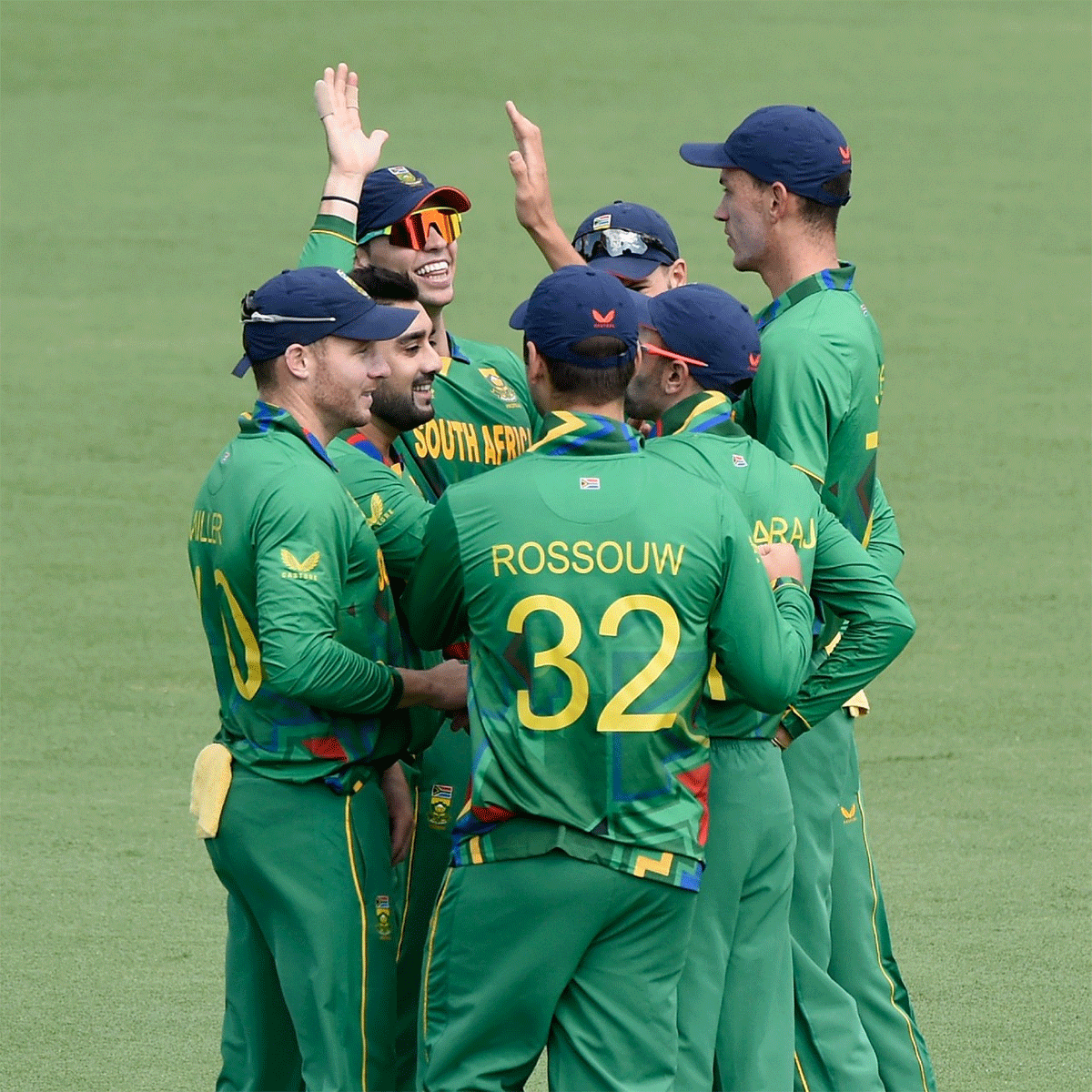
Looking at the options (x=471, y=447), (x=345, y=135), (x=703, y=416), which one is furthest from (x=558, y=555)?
(x=345, y=135)

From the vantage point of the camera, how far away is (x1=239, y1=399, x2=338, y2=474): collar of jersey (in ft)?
13.1

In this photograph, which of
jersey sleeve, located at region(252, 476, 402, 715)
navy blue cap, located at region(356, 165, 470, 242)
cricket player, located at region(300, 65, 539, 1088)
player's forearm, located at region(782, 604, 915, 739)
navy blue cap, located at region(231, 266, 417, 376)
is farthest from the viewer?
navy blue cap, located at region(356, 165, 470, 242)

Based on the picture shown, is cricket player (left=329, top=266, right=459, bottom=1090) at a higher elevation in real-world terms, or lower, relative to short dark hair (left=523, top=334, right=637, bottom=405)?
lower

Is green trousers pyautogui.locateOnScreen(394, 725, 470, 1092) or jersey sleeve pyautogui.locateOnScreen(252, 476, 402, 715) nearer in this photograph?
jersey sleeve pyautogui.locateOnScreen(252, 476, 402, 715)

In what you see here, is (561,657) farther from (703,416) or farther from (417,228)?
(417,228)

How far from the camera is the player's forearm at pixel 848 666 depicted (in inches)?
164

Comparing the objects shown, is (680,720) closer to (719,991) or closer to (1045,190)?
(719,991)

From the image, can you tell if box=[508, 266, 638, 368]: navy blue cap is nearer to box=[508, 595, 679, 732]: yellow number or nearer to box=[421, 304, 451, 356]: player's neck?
box=[508, 595, 679, 732]: yellow number

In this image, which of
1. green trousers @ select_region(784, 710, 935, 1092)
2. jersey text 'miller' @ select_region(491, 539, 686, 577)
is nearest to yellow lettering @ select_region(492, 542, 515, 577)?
jersey text 'miller' @ select_region(491, 539, 686, 577)

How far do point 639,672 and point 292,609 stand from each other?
27.8 inches

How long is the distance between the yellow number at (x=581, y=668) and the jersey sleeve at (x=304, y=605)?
1.48ft

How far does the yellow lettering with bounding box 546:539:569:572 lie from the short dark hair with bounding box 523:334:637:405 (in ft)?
1.01

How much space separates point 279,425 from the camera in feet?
13.1

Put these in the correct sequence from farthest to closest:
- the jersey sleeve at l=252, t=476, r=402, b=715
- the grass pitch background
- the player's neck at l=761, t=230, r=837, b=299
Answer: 1. the grass pitch background
2. the player's neck at l=761, t=230, r=837, b=299
3. the jersey sleeve at l=252, t=476, r=402, b=715
